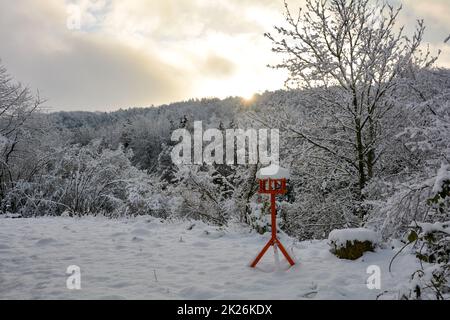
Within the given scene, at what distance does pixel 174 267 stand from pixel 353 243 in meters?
2.58

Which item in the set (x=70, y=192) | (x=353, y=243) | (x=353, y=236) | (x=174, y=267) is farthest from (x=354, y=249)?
(x=70, y=192)

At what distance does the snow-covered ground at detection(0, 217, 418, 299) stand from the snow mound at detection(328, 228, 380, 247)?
215 mm

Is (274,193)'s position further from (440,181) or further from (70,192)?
(70,192)

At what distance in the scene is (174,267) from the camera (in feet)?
16.5

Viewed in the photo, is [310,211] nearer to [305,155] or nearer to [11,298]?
[305,155]

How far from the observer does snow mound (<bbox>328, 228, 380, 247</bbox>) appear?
5.26 meters

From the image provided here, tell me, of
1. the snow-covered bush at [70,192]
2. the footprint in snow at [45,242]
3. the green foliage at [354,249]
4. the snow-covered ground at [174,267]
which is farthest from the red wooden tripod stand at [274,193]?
the snow-covered bush at [70,192]

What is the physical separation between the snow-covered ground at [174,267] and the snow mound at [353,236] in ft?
0.71

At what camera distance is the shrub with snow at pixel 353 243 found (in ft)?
17.0

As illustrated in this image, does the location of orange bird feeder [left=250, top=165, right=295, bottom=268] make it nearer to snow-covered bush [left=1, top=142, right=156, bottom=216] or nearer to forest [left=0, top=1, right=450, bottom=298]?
forest [left=0, top=1, right=450, bottom=298]

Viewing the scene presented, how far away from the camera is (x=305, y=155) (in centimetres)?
1071

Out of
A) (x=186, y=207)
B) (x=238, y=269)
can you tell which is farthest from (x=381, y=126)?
(x=186, y=207)

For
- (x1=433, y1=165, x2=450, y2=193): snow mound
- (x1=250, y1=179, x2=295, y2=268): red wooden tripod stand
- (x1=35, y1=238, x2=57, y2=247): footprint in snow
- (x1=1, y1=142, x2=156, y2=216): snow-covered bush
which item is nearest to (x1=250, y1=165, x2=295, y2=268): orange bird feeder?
(x1=250, y1=179, x2=295, y2=268): red wooden tripod stand
